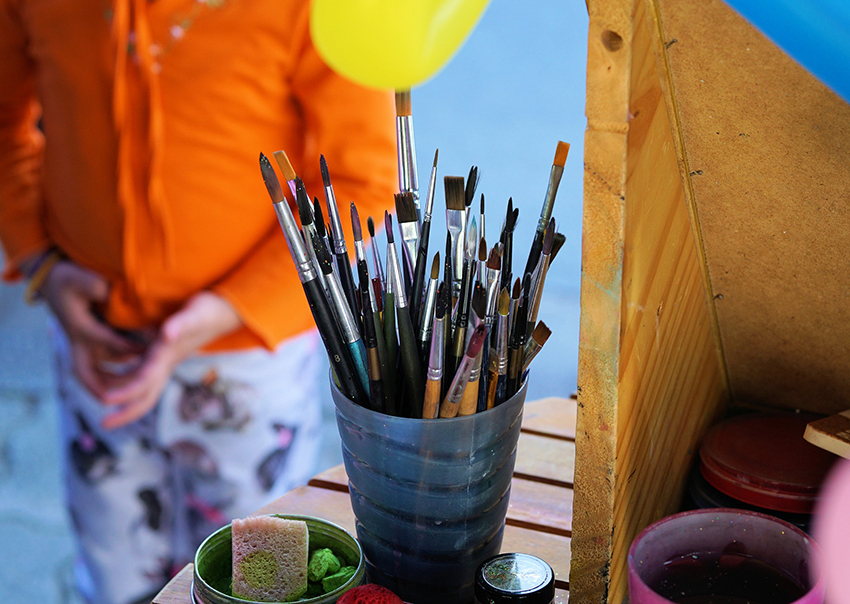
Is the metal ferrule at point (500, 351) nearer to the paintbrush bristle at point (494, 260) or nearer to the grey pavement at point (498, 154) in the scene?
the paintbrush bristle at point (494, 260)

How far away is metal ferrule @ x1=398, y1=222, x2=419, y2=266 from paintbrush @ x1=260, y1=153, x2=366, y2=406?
0.15 ft

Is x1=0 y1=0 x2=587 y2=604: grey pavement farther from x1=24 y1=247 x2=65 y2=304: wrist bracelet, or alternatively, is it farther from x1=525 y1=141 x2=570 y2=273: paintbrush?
x1=525 y1=141 x2=570 y2=273: paintbrush

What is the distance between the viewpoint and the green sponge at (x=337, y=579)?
350 millimetres

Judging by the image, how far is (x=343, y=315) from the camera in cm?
34

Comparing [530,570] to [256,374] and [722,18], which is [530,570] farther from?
[256,374]

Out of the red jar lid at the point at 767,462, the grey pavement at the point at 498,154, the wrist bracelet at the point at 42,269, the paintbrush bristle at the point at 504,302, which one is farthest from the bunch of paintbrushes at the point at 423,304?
the grey pavement at the point at 498,154

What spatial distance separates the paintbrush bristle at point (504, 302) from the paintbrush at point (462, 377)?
0.05 feet

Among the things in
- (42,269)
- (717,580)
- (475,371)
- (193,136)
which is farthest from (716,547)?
(42,269)

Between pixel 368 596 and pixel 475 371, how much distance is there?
0.31ft

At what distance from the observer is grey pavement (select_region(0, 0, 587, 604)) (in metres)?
1.51

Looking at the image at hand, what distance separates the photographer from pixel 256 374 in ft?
A: 2.70

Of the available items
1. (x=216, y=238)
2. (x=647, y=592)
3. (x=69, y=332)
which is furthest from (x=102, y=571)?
(x=647, y=592)

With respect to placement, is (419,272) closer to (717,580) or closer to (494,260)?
(494,260)

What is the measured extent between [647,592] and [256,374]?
23.5 inches
